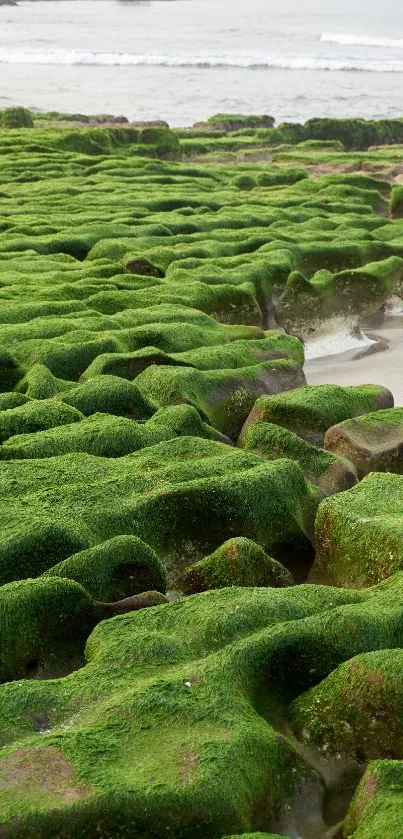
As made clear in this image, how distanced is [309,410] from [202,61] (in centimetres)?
5593

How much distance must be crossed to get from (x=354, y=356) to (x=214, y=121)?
19798 mm

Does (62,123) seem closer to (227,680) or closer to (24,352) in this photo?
(24,352)

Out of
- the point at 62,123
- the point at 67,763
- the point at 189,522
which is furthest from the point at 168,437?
the point at 62,123

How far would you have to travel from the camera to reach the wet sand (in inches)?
413

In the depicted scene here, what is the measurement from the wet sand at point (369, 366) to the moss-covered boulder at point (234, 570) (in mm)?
4558

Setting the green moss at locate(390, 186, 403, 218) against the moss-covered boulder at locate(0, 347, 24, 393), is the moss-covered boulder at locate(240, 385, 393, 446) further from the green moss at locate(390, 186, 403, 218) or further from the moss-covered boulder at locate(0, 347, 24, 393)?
the green moss at locate(390, 186, 403, 218)

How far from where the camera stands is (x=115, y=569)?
5.16 m

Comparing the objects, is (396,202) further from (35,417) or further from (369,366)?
(35,417)

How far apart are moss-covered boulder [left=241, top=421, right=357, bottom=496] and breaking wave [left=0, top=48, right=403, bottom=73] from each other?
50726 millimetres

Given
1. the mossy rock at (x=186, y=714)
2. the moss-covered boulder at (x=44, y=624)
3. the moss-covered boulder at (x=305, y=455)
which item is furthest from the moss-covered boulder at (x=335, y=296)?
the moss-covered boulder at (x=44, y=624)

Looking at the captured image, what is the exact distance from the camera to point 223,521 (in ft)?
19.4

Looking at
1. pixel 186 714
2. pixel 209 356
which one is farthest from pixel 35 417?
pixel 186 714

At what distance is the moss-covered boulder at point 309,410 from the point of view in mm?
7668

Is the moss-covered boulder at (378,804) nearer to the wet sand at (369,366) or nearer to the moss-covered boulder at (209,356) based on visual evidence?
the moss-covered boulder at (209,356)
